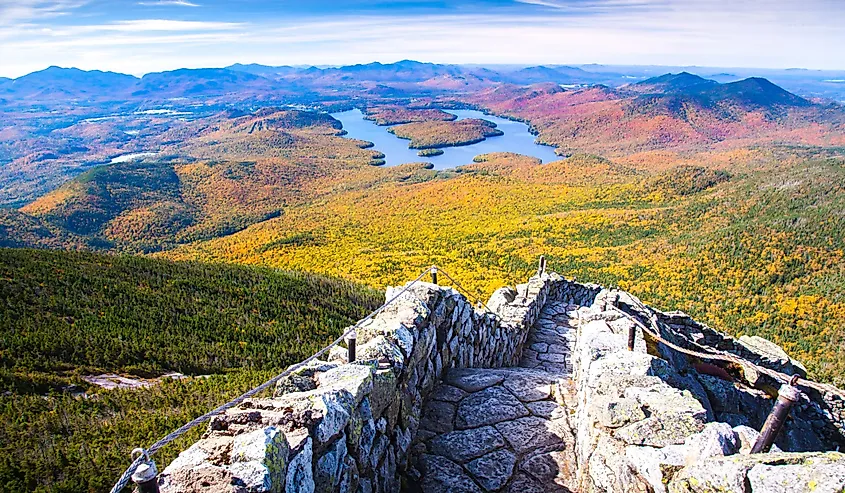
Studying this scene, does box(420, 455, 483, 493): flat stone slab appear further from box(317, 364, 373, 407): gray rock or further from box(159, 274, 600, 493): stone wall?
box(317, 364, 373, 407): gray rock

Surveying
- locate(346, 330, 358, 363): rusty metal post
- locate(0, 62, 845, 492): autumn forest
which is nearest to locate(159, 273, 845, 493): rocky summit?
locate(346, 330, 358, 363): rusty metal post

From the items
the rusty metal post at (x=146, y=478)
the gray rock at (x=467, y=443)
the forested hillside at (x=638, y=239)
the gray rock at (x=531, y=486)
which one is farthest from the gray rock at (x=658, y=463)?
the forested hillside at (x=638, y=239)

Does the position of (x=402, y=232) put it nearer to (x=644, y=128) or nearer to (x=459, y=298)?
(x=459, y=298)

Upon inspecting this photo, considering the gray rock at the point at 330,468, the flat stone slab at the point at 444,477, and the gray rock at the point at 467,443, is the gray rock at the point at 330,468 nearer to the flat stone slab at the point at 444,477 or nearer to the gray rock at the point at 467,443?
the flat stone slab at the point at 444,477

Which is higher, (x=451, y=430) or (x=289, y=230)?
(x=451, y=430)

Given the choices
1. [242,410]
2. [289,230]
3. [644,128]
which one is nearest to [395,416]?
[242,410]

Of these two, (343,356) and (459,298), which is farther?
(459,298)

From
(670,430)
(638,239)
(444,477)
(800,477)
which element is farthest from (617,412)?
(638,239)
